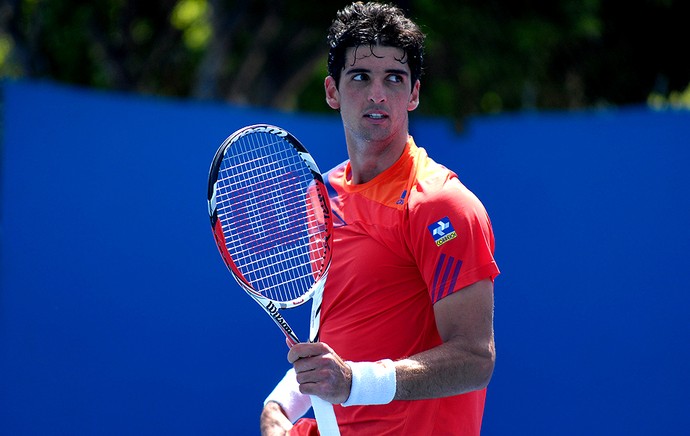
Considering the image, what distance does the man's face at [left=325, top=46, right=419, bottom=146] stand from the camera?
2.48m

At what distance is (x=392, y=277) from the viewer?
240cm

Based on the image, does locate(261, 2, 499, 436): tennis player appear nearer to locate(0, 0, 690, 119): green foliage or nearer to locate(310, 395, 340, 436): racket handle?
locate(310, 395, 340, 436): racket handle

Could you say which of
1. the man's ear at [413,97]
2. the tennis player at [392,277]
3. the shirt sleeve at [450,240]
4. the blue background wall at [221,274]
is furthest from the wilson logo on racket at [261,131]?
the blue background wall at [221,274]

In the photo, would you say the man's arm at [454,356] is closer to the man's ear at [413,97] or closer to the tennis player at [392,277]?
the tennis player at [392,277]

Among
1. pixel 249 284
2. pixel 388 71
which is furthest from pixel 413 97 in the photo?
pixel 249 284

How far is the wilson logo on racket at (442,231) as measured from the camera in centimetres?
221

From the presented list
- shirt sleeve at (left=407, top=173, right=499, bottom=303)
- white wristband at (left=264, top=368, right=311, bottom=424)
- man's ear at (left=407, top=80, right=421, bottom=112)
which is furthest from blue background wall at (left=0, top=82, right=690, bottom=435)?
shirt sleeve at (left=407, top=173, right=499, bottom=303)

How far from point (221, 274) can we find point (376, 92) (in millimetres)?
2541
